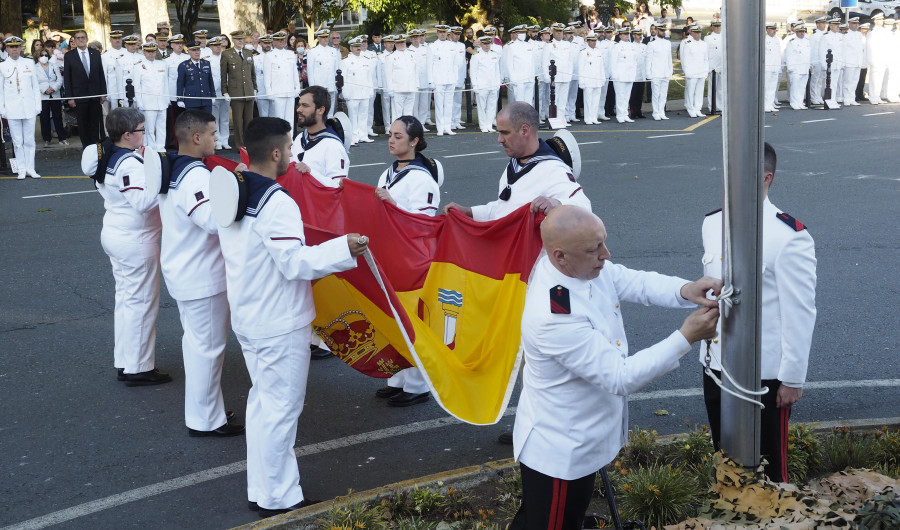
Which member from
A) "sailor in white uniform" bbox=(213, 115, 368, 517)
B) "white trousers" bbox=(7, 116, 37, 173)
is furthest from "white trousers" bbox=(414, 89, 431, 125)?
"sailor in white uniform" bbox=(213, 115, 368, 517)

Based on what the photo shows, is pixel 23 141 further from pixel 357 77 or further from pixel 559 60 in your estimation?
pixel 559 60

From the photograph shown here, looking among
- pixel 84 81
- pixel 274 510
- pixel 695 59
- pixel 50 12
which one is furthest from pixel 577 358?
pixel 50 12

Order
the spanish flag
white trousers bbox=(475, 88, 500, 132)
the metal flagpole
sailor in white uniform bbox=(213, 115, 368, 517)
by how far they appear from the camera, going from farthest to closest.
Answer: white trousers bbox=(475, 88, 500, 132) → the spanish flag → sailor in white uniform bbox=(213, 115, 368, 517) → the metal flagpole

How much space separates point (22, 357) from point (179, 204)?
248 cm

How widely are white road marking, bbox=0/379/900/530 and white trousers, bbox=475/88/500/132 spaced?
16.0 m

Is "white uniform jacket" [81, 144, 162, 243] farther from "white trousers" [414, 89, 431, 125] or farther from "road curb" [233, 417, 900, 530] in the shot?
"white trousers" [414, 89, 431, 125]

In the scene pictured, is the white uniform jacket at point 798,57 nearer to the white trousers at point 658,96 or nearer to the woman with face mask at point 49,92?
the white trousers at point 658,96

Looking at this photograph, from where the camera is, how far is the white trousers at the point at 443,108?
21344mm

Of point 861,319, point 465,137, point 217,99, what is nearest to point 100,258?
point 861,319

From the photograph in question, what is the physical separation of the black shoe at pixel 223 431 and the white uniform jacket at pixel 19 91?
12118 mm

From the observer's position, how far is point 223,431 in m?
6.27

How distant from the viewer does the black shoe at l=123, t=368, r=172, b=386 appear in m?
7.10

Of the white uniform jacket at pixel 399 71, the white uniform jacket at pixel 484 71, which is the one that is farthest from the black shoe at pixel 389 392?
the white uniform jacket at pixel 484 71

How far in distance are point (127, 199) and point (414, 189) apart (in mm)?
2139
